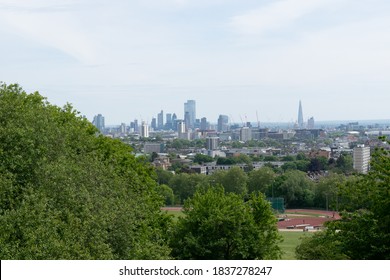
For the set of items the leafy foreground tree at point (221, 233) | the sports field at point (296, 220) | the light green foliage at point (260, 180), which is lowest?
the sports field at point (296, 220)

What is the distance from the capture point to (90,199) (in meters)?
19.0

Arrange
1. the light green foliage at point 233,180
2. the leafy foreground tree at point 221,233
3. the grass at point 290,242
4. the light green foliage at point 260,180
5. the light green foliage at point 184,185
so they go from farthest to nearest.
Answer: the light green foliage at point 184,185
the light green foliage at point 260,180
the light green foliage at point 233,180
the grass at point 290,242
the leafy foreground tree at point 221,233

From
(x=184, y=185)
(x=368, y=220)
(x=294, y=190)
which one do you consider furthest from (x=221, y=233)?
(x=184, y=185)

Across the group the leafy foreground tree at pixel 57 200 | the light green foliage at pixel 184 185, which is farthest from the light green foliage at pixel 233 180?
the leafy foreground tree at pixel 57 200

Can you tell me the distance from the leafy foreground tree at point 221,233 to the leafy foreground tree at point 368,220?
804cm

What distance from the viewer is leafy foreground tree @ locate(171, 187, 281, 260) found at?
2425 cm

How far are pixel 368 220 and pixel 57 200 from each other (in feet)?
27.8

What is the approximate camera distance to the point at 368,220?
1498cm

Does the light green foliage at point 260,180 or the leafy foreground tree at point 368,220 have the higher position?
the leafy foreground tree at point 368,220

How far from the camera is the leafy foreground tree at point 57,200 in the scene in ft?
51.8

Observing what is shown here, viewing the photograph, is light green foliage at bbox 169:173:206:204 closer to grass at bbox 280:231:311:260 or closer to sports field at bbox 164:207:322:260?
sports field at bbox 164:207:322:260

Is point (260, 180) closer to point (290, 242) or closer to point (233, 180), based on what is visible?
point (233, 180)

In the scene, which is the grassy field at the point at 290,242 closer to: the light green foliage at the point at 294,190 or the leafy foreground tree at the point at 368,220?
the light green foliage at the point at 294,190
